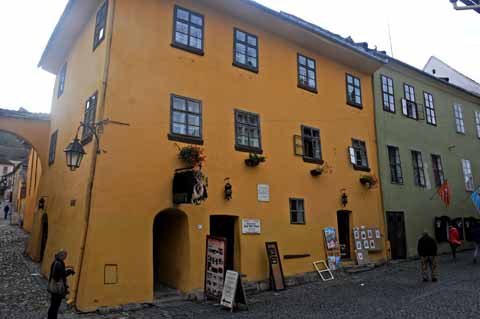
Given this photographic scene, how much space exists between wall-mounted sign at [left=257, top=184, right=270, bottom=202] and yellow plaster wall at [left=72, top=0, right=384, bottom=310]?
17 centimetres

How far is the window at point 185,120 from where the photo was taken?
1024 cm

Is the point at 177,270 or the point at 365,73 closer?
the point at 177,270

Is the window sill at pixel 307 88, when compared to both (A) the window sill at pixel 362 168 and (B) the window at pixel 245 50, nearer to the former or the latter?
(B) the window at pixel 245 50

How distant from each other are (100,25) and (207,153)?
485 cm

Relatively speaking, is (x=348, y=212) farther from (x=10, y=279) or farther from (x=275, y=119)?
(x=10, y=279)

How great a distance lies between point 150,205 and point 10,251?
9.84m

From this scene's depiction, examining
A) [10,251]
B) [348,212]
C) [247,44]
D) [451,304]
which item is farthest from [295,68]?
[10,251]

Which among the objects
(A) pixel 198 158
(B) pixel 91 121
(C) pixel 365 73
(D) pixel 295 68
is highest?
(C) pixel 365 73

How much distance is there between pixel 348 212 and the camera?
1434 centimetres

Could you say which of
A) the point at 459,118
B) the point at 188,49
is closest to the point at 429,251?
the point at 188,49

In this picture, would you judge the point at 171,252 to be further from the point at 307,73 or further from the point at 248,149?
the point at 307,73

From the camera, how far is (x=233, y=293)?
852 cm

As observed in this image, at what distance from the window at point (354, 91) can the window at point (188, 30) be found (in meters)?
7.33

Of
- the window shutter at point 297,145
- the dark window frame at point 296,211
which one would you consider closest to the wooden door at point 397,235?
the dark window frame at point 296,211
